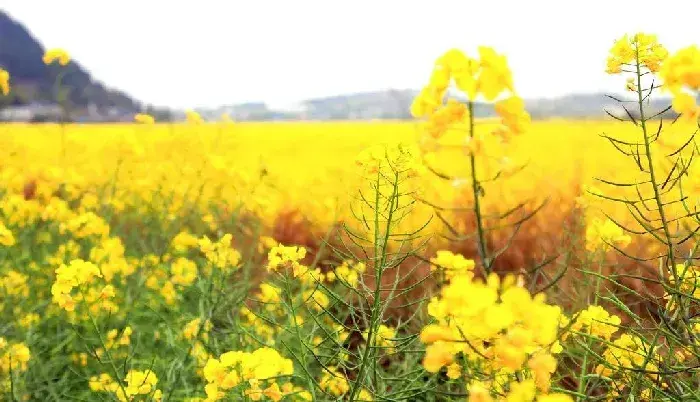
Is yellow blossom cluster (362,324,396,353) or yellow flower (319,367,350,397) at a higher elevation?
yellow blossom cluster (362,324,396,353)

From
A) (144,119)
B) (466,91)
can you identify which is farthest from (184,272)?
(466,91)

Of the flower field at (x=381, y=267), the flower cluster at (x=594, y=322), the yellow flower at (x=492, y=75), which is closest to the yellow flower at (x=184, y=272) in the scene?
the flower field at (x=381, y=267)

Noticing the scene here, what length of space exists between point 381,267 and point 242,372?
0.34 meters

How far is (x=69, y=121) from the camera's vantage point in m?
3.37

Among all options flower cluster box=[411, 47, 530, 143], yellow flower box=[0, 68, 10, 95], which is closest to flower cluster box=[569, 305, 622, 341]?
flower cluster box=[411, 47, 530, 143]

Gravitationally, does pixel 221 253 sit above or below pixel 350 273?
above

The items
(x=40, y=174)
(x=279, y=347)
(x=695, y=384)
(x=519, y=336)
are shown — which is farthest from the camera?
(x=40, y=174)

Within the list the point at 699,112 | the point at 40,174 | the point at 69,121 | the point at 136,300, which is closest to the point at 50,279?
the point at 136,300

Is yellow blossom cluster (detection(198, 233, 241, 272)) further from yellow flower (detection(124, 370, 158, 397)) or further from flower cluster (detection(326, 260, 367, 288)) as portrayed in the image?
yellow flower (detection(124, 370, 158, 397))

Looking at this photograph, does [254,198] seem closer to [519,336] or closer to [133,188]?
[133,188]

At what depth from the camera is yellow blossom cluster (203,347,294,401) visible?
1174 millimetres

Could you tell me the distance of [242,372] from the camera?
3.92 ft

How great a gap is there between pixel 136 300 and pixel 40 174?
219cm

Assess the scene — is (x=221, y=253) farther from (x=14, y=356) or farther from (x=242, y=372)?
(x=242, y=372)
